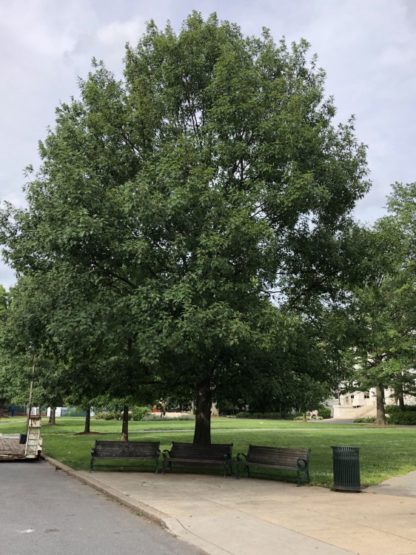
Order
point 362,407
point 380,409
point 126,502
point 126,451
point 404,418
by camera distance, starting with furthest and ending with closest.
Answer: point 362,407 → point 404,418 → point 380,409 → point 126,451 → point 126,502

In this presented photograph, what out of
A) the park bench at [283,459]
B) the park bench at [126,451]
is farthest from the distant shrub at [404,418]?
the park bench at [126,451]

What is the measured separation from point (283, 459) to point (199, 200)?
613cm

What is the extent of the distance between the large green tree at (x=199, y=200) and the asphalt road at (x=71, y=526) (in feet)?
10.6

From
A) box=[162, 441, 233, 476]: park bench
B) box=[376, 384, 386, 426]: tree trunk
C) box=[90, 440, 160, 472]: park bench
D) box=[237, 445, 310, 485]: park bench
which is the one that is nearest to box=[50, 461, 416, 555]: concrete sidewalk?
box=[237, 445, 310, 485]: park bench

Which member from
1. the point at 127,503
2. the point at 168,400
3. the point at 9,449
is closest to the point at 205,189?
the point at 127,503

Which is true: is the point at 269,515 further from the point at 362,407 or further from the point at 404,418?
the point at 362,407

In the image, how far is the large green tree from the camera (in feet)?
41.8

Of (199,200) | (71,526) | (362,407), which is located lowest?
(71,526)

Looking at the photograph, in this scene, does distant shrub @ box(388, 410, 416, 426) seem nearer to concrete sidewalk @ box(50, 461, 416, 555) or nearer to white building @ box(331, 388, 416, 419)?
white building @ box(331, 388, 416, 419)

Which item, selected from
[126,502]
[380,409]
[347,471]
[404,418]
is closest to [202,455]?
[347,471]

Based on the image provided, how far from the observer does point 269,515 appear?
945 centimetres

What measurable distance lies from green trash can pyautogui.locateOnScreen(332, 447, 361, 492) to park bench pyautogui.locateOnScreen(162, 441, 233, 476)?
3497 millimetres

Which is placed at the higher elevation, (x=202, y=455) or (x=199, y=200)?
(x=199, y=200)

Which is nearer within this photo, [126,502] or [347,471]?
[126,502]
